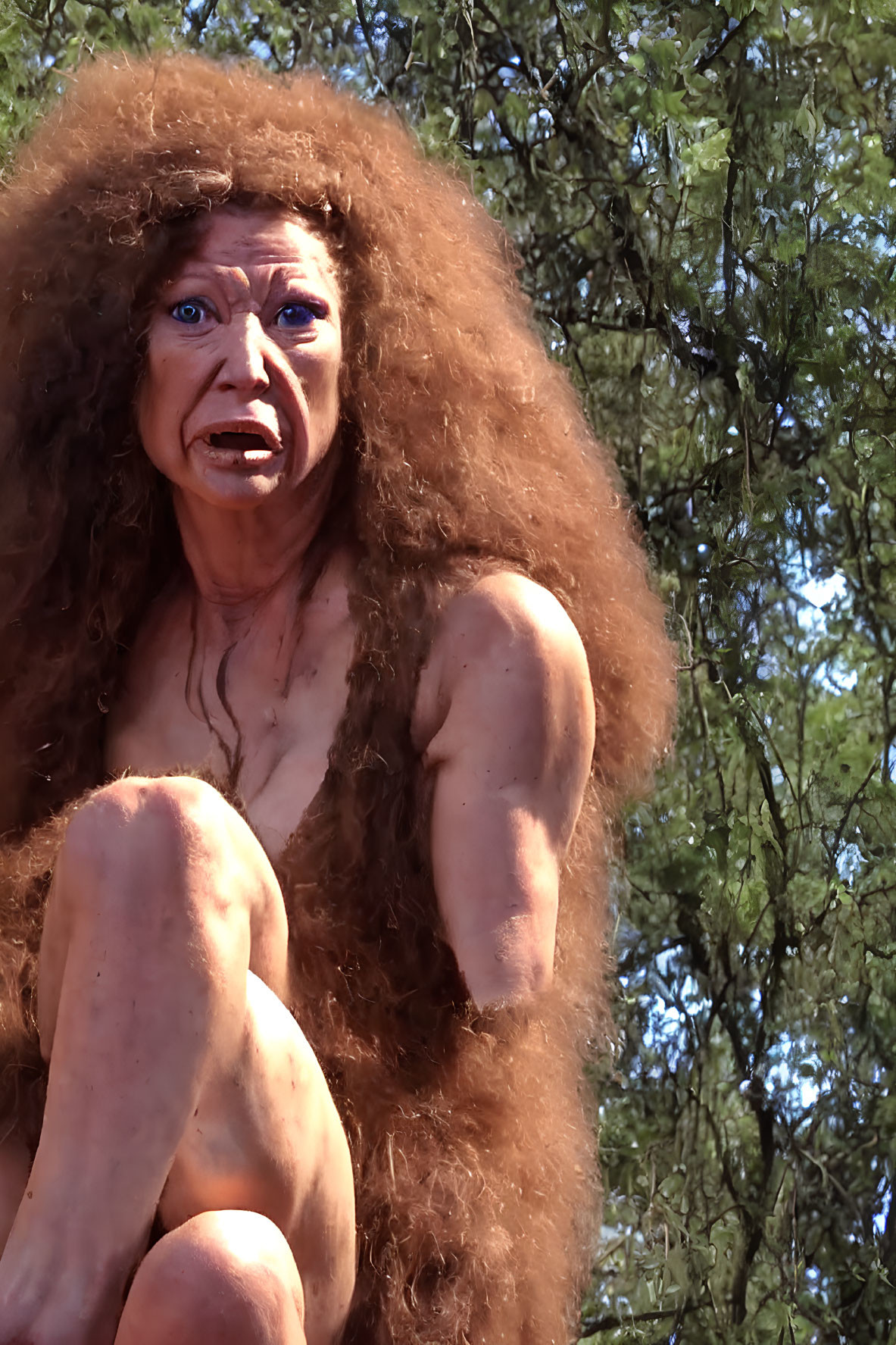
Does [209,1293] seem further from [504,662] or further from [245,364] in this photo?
[245,364]

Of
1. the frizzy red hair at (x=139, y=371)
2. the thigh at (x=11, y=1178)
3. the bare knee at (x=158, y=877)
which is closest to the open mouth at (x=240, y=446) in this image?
the frizzy red hair at (x=139, y=371)

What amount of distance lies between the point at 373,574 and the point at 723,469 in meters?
1.38

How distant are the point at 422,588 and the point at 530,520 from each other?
0.17 metres

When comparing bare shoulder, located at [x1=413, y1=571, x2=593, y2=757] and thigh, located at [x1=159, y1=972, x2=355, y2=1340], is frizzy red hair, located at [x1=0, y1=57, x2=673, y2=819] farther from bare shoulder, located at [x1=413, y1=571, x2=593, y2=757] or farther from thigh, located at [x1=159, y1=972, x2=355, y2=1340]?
thigh, located at [x1=159, y1=972, x2=355, y2=1340]

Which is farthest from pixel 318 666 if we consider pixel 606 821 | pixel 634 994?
pixel 634 994

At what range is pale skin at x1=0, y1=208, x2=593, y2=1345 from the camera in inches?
58.9

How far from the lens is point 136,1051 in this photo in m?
1.52

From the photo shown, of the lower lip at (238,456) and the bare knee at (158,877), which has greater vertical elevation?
the lower lip at (238,456)

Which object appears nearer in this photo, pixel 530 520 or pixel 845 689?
pixel 530 520

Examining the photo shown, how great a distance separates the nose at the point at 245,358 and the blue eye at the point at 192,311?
0.05 m

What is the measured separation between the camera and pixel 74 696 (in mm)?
2207

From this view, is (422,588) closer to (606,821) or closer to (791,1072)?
(606,821)

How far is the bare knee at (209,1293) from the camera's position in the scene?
1448mm

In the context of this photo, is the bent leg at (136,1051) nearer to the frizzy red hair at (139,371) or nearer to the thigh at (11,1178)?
the thigh at (11,1178)
